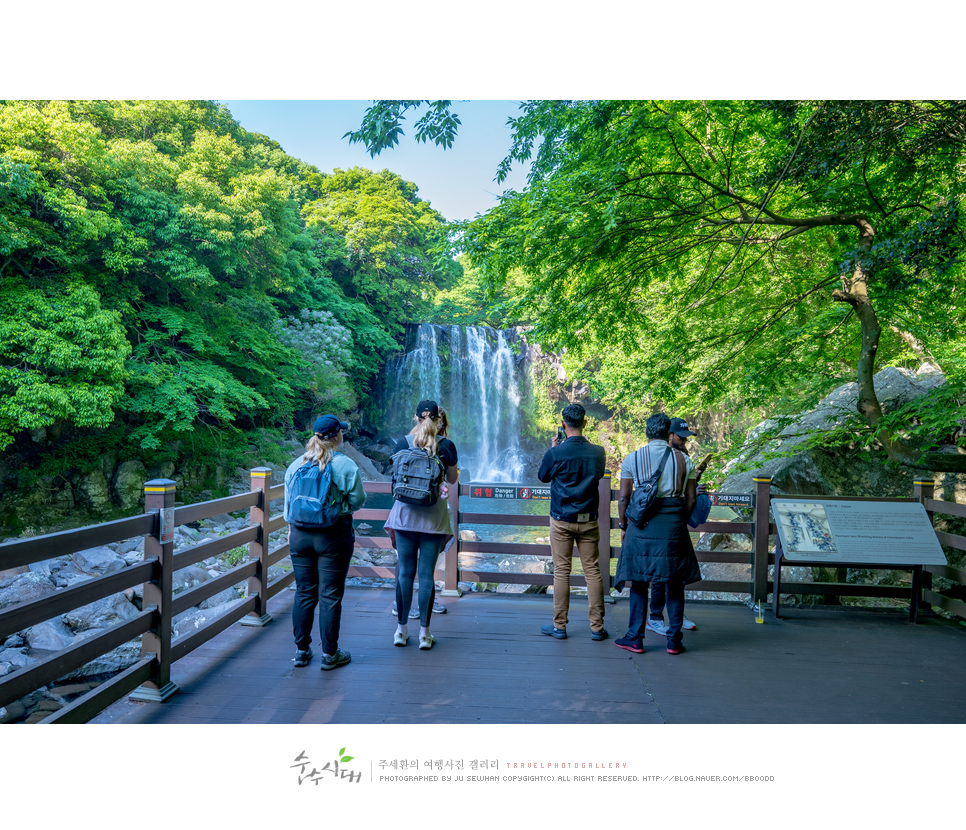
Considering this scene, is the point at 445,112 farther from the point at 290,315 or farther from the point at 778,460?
the point at 290,315

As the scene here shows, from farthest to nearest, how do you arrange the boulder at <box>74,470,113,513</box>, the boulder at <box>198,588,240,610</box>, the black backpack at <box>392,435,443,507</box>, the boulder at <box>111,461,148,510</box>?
1. the boulder at <box>111,461,148,510</box>
2. the boulder at <box>74,470,113,513</box>
3. the boulder at <box>198,588,240,610</box>
4. the black backpack at <box>392,435,443,507</box>

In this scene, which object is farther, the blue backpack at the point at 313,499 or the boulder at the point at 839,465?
the boulder at the point at 839,465

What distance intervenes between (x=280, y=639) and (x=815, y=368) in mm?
6934

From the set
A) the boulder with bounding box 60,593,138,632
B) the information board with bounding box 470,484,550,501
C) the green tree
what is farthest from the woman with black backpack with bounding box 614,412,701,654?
the green tree

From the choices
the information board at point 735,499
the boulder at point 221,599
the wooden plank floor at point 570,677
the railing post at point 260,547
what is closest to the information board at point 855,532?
the information board at point 735,499

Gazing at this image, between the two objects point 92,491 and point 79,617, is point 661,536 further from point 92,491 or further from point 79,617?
point 92,491

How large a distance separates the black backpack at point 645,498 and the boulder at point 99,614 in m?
6.93

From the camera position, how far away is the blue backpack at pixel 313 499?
322cm

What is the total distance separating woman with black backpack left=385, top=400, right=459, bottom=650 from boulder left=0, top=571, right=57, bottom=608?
7369 millimetres

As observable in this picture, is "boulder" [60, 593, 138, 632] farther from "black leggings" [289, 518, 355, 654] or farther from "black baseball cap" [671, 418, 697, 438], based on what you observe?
"black baseball cap" [671, 418, 697, 438]

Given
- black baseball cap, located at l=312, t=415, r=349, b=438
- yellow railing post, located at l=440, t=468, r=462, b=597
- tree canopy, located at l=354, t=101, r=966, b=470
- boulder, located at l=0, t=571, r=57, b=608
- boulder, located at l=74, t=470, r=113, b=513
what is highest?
tree canopy, located at l=354, t=101, r=966, b=470

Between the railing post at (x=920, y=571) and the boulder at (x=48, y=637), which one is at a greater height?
the railing post at (x=920, y=571)

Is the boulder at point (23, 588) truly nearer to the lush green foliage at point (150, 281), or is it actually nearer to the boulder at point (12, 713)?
the lush green foliage at point (150, 281)

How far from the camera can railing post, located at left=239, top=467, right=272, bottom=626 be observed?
4.22 m
